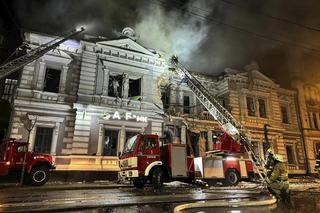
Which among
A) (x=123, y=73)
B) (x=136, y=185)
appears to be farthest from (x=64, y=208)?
(x=123, y=73)

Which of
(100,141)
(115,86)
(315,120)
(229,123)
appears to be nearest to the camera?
(229,123)

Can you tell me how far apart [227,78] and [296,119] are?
10.1m

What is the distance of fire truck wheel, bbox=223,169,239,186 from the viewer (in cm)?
1507

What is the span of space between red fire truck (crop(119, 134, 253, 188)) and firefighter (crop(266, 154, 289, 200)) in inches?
208

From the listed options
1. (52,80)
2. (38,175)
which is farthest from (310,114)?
(38,175)

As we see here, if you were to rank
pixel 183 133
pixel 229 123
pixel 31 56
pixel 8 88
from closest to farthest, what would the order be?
pixel 229 123 < pixel 31 56 < pixel 183 133 < pixel 8 88

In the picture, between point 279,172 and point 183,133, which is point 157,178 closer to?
point 279,172

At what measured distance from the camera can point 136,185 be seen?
12.6 m

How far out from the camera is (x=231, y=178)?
15273mm

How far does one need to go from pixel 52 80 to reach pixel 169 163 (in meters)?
11.7

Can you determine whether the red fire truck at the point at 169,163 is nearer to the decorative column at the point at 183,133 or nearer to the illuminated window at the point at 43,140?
the decorative column at the point at 183,133

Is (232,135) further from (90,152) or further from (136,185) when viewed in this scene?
(90,152)

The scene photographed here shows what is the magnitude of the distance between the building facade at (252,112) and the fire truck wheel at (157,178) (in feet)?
30.8

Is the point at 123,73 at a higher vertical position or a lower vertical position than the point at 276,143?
higher
